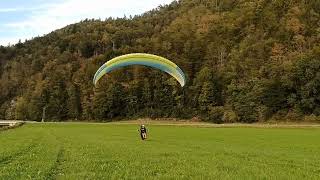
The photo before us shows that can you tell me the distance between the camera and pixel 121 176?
1605 cm

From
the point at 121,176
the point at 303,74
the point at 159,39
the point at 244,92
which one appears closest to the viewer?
the point at 121,176

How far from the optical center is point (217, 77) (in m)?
137

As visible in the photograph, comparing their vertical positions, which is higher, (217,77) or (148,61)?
(217,77)

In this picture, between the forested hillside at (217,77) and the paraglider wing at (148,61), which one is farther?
the forested hillside at (217,77)

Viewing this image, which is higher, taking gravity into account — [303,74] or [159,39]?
[159,39]

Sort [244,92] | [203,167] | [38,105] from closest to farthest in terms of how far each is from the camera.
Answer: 1. [203,167]
2. [244,92]
3. [38,105]

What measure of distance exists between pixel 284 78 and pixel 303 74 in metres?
4.42

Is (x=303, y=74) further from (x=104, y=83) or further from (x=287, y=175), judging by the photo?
(x=287, y=175)

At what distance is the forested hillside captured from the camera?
11638cm

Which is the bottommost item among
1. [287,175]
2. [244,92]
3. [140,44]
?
[287,175]

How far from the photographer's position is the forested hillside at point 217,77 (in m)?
116

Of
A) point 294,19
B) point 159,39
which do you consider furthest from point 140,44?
point 294,19

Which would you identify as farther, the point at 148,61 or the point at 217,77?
the point at 217,77

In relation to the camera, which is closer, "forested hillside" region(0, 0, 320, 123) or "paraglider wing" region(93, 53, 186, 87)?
"paraglider wing" region(93, 53, 186, 87)
